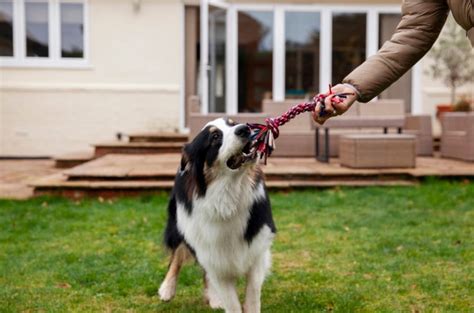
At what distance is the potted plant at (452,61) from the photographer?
496 inches

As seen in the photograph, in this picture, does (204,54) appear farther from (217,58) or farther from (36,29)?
(36,29)

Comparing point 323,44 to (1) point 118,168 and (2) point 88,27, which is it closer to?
(2) point 88,27

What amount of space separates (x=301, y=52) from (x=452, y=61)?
310 cm

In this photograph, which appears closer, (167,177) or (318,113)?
(318,113)

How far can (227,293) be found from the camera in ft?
11.0

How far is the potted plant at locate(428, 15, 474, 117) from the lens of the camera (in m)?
12.6

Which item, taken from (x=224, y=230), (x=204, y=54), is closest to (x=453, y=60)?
(x=204, y=54)

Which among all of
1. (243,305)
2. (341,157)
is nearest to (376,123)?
(341,157)

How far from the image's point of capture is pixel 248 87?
44.2ft

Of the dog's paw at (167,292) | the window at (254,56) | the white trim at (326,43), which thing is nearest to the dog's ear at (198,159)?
the dog's paw at (167,292)

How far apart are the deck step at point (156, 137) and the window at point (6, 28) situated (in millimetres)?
3350

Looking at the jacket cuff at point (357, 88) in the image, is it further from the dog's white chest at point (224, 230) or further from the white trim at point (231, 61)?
the white trim at point (231, 61)

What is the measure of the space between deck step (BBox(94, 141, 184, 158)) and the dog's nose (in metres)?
8.11

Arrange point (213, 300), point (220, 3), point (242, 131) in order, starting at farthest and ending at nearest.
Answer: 1. point (220, 3)
2. point (213, 300)
3. point (242, 131)
